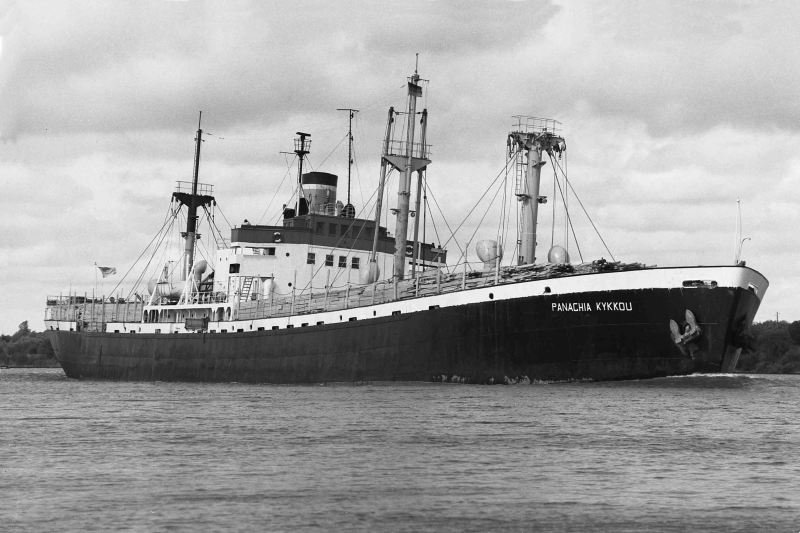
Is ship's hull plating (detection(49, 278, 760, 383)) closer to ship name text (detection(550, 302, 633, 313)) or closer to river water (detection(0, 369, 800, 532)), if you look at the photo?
ship name text (detection(550, 302, 633, 313))

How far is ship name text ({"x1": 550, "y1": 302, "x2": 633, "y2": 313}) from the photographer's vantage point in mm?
44250

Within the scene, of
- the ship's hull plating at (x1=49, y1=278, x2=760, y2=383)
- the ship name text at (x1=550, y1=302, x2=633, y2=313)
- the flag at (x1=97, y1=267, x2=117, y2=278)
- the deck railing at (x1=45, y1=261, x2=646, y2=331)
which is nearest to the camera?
the ship's hull plating at (x1=49, y1=278, x2=760, y2=383)

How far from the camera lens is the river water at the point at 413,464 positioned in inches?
741

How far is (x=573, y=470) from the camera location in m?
24.0

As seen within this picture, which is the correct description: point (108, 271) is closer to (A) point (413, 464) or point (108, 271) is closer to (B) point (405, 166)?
(B) point (405, 166)

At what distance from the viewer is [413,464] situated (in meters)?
24.6

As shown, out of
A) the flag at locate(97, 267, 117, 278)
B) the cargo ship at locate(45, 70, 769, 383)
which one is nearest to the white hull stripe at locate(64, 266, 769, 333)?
the cargo ship at locate(45, 70, 769, 383)

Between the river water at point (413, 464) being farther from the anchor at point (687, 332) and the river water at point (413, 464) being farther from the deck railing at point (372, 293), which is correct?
the deck railing at point (372, 293)

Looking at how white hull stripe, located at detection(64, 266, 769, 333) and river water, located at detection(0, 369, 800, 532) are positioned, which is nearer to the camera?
river water, located at detection(0, 369, 800, 532)

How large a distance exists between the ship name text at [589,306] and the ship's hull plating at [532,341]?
0.13ft

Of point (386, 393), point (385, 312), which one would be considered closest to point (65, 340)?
point (385, 312)

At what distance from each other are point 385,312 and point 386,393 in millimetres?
8166

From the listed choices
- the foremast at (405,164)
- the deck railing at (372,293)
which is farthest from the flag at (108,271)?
Answer: the foremast at (405,164)

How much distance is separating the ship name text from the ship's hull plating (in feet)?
0.13
